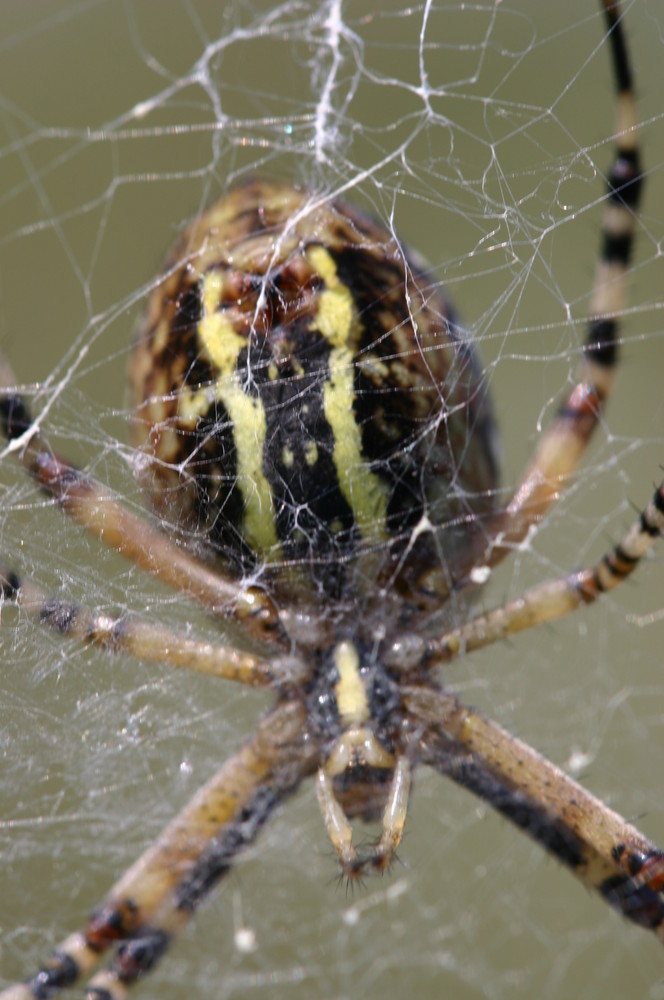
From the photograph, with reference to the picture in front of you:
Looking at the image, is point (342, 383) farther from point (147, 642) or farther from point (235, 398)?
point (147, 642)

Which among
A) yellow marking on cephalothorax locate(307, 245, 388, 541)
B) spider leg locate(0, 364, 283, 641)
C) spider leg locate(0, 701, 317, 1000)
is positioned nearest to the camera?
yellow marking on cephalothorax locate(307, 245, 388, 541)

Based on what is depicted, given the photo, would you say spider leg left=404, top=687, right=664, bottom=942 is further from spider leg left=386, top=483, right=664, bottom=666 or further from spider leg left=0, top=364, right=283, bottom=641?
spider leg left=0, top=364, right=283, bottom=641

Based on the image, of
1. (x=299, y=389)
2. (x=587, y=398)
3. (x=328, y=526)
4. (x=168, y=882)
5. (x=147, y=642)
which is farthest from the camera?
(x=168, y=882)

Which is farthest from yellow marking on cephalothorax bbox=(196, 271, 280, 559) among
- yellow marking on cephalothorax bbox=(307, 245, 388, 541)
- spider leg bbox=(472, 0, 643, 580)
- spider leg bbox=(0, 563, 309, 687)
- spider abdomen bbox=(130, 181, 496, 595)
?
spider leg bbox=(472, 0, 643, 580)

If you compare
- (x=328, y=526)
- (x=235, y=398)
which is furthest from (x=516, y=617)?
(x=235, y=398)

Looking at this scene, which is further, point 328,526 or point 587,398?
point 587,398

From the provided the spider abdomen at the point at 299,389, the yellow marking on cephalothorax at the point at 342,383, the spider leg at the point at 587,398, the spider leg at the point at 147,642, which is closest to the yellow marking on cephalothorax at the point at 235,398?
the spider abdomen at the point at 299,389

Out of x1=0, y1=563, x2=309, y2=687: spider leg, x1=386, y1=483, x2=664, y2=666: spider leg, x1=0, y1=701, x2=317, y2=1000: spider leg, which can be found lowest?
x1=0, y1=701, x2=317, y2=1000: spider leg

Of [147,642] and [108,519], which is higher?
[108,519]
